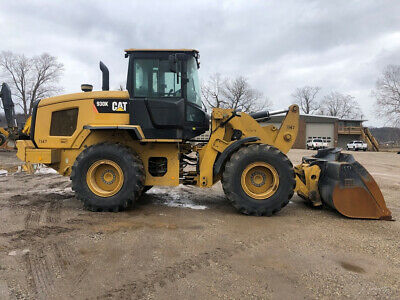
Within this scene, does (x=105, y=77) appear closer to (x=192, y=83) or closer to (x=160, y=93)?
(x=160, y=93)

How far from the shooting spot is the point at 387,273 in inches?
108

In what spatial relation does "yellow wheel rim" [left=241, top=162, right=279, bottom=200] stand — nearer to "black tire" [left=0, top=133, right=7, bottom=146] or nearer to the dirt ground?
the dirt ground

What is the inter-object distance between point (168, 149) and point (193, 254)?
239 cm

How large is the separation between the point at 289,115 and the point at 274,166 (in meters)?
1.17

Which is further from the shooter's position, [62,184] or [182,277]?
[62,184]

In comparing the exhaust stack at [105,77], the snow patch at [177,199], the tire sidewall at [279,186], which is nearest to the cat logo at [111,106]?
the exhaust stack at [105,77]

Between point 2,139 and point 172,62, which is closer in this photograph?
point 172,62

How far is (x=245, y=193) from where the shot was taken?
465cm

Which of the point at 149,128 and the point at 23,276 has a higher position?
the point at 149,128

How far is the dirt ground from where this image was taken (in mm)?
2465

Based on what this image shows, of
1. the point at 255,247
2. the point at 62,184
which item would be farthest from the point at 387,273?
the point at 62,184

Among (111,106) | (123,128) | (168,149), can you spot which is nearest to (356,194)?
(168,149)

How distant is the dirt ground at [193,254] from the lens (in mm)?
2465

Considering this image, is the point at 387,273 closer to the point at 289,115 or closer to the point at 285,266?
the point at 285,266
